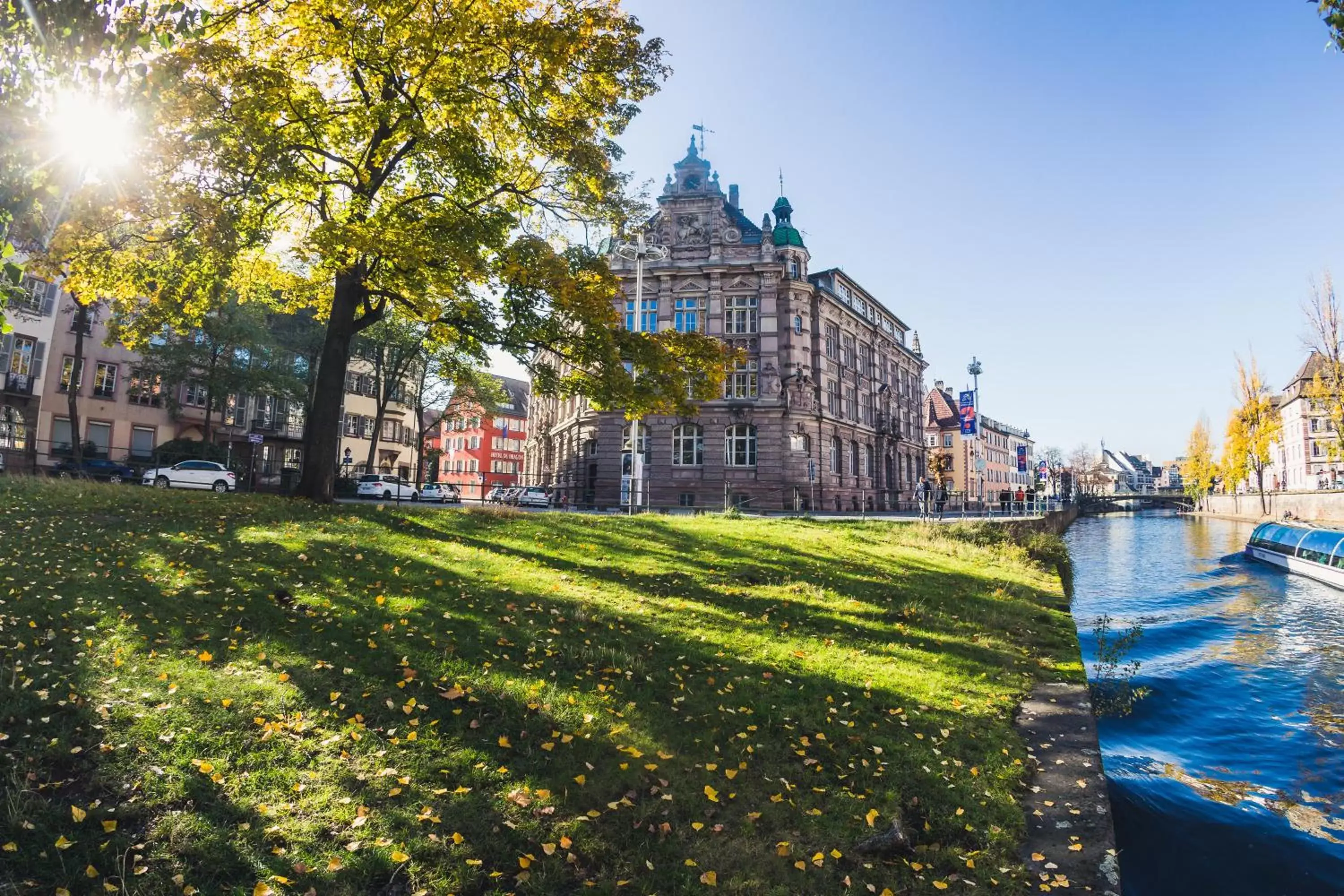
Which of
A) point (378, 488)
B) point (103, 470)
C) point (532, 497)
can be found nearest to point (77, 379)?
point (103, 470)

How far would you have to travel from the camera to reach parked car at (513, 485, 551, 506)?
4291cm

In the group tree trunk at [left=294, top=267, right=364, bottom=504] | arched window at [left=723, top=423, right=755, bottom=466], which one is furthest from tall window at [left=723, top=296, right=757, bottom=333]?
tree trunk at [left=294, top=267, right=364, bottom=504]

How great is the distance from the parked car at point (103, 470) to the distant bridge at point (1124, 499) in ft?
330

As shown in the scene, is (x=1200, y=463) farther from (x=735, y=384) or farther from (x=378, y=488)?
(x=378, y=488)

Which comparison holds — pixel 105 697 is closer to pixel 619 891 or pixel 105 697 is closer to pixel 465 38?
pixel 619 891

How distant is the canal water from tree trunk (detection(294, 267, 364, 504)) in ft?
56.4

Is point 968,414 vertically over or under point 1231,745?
over

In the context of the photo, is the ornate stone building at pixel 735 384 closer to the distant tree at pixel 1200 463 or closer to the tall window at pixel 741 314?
the tall window at pixel 741 314

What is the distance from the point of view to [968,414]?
3067cm

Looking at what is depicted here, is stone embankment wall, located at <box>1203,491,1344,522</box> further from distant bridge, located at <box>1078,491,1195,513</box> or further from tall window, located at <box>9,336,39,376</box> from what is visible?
tall window, located at <box>9,336,39,376</box>

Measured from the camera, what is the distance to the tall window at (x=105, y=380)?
145 feet

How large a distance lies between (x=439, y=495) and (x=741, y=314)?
24000mm

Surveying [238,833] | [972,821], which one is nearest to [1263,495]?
[972,821]

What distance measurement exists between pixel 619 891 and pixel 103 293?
18.6 meters
